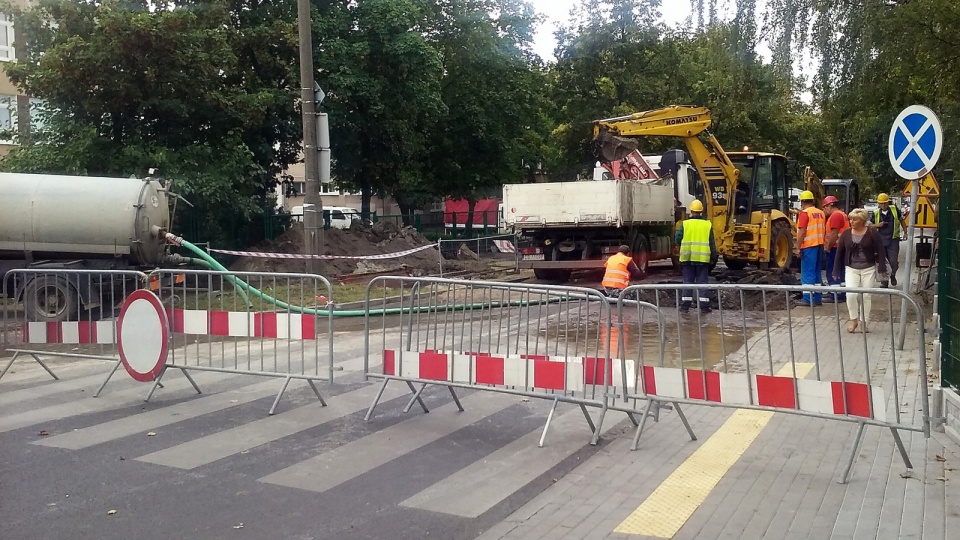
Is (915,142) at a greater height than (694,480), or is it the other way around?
(915,142)

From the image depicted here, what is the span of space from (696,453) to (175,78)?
15.9 m

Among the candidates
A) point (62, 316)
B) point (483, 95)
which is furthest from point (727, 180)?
point (483, 95)

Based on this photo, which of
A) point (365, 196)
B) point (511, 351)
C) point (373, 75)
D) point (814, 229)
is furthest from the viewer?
point (365, 196)

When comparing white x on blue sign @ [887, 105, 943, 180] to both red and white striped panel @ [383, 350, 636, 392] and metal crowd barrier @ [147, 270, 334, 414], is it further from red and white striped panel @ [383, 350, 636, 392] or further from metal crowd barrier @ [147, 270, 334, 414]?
metal crowd barrier @ [147, 270, 334, 414]

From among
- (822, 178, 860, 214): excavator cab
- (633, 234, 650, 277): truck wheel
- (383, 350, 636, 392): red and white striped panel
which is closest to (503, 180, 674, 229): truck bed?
(633, 234, 650, 277): truck wheel

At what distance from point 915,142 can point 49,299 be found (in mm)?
12100

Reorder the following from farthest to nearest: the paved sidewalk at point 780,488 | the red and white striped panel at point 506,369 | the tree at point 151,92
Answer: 1. the tree at point 151,92
2. the red and white striped panel at point 506,369
3. the paved sidewalk at point 780,488

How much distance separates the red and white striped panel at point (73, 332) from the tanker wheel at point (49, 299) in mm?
3470

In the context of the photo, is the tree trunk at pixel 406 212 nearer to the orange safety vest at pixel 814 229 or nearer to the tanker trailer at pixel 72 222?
the tanker trailer at pixel 72 222

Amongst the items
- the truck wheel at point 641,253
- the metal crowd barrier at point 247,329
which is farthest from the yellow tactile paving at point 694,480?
the truck wheel at point 641,253

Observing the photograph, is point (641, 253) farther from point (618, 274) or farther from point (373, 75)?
point (373, 75)

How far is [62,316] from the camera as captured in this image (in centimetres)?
1254

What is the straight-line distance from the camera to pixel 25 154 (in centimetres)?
1850

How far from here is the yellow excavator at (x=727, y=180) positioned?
18938mm
